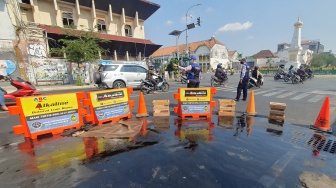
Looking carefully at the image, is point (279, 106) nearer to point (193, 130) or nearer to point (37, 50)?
point (193, 130)

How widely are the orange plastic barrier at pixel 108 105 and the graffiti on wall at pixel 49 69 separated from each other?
14436 millimetres

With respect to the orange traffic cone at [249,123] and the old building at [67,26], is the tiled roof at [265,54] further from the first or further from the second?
the orange traffic cone at [249,123]

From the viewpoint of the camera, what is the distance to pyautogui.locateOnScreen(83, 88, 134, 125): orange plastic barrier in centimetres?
460

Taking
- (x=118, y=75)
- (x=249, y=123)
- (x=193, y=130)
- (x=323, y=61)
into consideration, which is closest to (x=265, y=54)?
(x=323, y=61)

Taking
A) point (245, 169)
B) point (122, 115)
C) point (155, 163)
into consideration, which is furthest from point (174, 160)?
point (122, 115)

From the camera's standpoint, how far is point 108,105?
191 inches

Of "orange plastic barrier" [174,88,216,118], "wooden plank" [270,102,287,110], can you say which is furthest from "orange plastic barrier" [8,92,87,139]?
"wooden plank" [270,102,287,110]

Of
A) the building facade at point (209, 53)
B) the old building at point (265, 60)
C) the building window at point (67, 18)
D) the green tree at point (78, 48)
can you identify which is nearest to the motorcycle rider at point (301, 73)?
the green tree at point (78, 48)

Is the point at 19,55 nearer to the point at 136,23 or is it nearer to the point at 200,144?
the point at 136,23

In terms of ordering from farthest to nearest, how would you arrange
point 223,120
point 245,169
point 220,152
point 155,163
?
point 223,120, point 220,152, point 155,163, point 245,169

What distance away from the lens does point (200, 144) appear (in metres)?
3.39

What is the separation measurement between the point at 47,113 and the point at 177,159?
344 cm

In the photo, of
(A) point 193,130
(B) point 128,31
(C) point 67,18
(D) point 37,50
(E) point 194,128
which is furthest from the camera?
(B) point 128,31

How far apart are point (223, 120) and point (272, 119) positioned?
1544 mm
